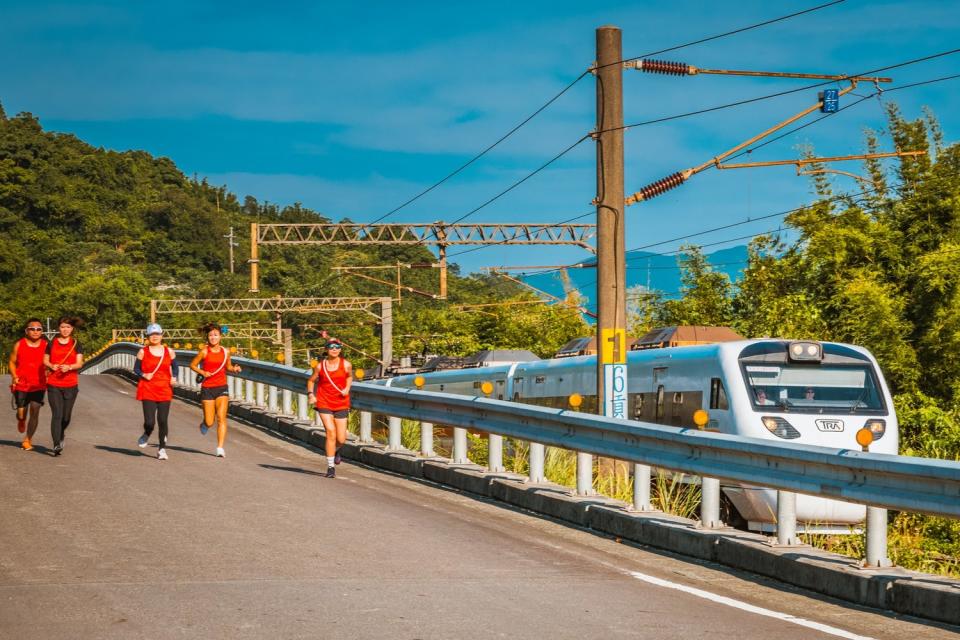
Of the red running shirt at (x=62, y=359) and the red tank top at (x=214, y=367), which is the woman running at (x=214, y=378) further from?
the red running shirt at (x=62, y=359)

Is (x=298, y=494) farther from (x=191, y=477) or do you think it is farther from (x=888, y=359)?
(x=888, y=359)

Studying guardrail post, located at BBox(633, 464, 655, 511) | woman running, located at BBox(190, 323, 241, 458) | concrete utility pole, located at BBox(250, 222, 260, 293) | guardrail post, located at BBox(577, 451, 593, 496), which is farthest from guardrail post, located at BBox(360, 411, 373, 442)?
concrete utility pole, located at BBox(250, 222, 260, 293)

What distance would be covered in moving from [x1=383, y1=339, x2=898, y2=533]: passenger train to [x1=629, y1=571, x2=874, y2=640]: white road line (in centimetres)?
667

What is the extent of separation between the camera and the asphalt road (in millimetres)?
7129

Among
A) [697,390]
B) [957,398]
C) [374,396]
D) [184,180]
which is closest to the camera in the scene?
[374,396]

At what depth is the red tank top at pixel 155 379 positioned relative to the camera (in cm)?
1680

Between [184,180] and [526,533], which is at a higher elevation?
[184,180]

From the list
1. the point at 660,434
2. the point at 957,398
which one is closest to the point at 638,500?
the point at 660,434

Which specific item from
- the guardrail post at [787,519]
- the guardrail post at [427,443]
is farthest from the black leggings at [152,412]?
the guardrail post at [787,519]

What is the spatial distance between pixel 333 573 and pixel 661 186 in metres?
11.9

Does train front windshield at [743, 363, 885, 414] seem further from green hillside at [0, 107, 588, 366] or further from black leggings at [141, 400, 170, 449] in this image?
green hillside at [0, 107, 588, 366]

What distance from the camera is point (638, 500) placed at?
11609mm

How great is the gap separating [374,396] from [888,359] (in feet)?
105

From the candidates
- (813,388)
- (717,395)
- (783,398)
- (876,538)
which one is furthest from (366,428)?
(876,538)
